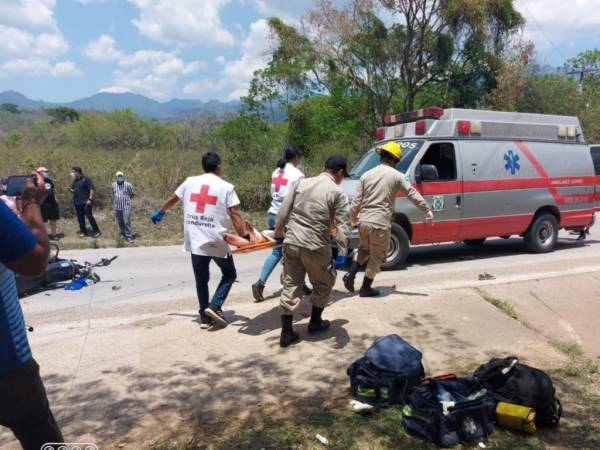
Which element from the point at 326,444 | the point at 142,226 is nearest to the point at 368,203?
the point at 326,444

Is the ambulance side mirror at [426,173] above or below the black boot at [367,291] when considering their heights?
above

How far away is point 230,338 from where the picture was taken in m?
5.11

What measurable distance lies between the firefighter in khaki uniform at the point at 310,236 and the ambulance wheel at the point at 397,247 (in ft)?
9.96

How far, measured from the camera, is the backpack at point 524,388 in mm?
3385

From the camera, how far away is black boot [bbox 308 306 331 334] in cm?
507

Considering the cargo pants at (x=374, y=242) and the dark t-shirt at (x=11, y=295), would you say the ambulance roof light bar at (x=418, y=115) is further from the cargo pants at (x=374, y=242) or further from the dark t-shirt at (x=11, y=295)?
the dark t-shirt at (x=11, y=295)

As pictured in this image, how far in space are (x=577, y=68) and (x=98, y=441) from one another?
47.5 m

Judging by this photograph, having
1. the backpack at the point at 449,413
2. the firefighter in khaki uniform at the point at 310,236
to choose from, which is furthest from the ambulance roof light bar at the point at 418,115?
the backpack at the point at 449,413

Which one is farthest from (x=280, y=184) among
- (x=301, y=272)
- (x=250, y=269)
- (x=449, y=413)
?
(x=449, y=413)

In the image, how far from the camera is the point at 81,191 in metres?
12.4

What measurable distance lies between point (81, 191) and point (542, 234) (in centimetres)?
1057

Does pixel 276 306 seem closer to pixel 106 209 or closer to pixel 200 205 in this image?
pixel 200 205

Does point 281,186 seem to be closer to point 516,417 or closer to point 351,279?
point 351,279

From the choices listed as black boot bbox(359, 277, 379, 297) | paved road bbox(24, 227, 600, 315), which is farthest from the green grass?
black boot bbox(359, 277, 379, 297)
